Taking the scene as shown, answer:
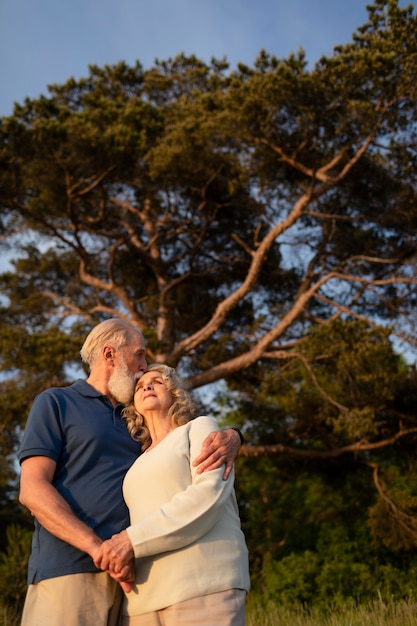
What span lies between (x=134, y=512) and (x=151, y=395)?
0.42 m

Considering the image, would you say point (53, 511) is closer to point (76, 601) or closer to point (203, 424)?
point (76, 601)

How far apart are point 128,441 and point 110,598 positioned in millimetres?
532

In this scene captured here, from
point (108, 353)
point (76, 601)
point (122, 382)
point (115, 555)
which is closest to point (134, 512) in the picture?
point (115, 555)

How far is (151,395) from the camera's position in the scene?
2.62 meters

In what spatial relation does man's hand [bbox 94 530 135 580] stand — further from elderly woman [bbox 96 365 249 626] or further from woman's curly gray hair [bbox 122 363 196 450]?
woman's curly gray hair [bbox 122 363 196 450]

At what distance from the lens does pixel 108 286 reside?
13.8 meters

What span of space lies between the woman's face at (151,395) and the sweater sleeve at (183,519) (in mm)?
375

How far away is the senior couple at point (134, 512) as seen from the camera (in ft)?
7.33

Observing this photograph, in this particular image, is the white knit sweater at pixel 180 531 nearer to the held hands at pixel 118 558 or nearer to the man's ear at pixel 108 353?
the held hands at pixel 118 558

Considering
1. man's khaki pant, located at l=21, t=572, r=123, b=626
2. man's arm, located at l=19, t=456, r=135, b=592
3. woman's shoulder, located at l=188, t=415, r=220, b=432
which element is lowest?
man's khaki pant, located at l=21, t=572, r=123, b=626

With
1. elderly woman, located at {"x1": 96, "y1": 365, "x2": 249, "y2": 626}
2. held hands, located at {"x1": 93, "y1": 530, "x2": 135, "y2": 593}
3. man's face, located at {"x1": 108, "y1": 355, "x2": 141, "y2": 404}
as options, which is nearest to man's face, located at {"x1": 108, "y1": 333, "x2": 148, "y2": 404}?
man's face, located at {"x1": 108, "y1": 355, "x2": 141, "y2": 404}

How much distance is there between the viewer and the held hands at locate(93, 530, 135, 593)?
2.23 metres

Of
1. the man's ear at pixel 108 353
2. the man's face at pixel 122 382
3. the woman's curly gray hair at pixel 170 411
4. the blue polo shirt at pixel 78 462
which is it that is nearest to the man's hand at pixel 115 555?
the blue polo shirt at pixel 78 462

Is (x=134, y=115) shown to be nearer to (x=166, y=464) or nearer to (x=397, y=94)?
(x=397, y=94)
